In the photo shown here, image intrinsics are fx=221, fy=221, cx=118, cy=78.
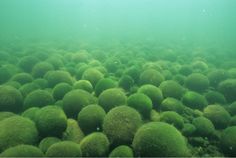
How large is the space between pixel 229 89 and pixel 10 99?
1131 centimetres

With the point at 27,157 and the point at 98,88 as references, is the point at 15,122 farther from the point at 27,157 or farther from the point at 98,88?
the point at 98,88

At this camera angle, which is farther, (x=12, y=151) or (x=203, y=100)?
(x=203, y=100)

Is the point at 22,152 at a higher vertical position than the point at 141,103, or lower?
lower

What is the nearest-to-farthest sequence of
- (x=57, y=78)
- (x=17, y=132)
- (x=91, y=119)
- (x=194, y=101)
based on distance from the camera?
(x=17, y=132) → (x=91, y=119) → (x=194, y=101) → (x=57, y=78)

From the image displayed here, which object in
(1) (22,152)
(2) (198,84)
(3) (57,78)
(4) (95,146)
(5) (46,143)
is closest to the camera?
(1) (22,152)

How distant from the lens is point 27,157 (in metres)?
6.14

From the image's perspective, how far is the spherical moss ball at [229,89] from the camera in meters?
12.1

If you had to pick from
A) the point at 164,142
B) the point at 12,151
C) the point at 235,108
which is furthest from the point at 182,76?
the point at 12,151

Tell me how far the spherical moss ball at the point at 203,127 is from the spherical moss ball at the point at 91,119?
3.76 metres

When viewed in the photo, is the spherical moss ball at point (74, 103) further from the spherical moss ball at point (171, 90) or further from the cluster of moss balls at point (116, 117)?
the spherical moss ball at point (171, 90)

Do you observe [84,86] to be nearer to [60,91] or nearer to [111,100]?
[60,91]

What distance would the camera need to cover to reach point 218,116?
9492 mm

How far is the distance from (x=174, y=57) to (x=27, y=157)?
55.4ft

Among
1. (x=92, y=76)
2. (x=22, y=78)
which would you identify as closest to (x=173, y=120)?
(x=92, y=76)
